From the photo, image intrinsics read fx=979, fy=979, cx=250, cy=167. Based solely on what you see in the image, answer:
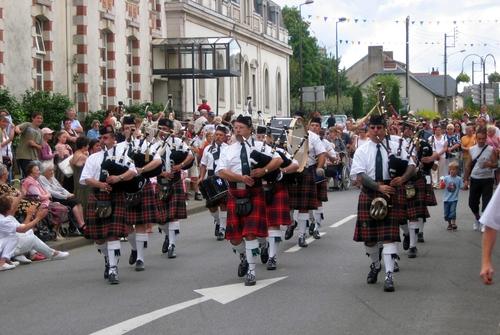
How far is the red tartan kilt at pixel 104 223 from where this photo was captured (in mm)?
11445

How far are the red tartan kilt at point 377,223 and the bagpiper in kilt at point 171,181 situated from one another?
3855 millimetres

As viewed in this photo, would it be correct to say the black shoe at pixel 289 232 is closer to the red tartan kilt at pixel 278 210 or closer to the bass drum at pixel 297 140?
the bass drum at pixel 297 140

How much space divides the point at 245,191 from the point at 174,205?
2.97 m

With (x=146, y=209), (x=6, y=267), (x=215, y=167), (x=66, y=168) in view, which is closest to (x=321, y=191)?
(x=215, y=167)

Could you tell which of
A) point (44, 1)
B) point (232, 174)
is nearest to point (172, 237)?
point (232, 174)

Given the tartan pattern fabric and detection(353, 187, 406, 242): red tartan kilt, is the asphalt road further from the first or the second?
the tartan pattern fabric

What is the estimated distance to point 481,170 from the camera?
16219mm

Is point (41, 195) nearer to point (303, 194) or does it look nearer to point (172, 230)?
point (172, 230)

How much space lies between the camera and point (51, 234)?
612 inches

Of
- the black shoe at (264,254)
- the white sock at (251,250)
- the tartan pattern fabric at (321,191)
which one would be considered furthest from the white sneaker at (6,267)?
the tartan pattern fabric at (321,191)

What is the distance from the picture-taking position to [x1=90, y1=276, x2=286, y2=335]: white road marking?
8.49m

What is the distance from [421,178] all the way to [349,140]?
57.0ft

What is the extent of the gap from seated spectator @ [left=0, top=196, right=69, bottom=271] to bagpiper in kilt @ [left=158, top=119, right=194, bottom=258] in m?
1.74

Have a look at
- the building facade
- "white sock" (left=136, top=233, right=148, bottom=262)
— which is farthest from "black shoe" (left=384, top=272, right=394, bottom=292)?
the building facade
